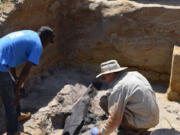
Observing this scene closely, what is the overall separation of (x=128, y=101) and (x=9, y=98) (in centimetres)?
163

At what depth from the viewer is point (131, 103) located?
404cm

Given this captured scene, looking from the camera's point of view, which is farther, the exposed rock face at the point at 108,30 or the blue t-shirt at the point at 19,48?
the exposed rock face at the point at 108,30

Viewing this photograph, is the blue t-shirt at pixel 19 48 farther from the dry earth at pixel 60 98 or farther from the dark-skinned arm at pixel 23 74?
the dry earth at pixel 60 98

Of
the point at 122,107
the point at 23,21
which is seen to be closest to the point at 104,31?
the point at 23,21

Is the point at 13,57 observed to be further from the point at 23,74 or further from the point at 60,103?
the point at 60,103

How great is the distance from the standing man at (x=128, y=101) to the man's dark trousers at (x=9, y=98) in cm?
126

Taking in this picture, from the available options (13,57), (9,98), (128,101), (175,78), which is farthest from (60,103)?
(175,78)

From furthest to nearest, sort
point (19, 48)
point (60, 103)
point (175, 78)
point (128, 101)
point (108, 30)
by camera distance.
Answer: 1. point (108, 30)
2. point (175, 78)
3. point (60, 103)
4. point (19, 48)
5. point (128, 101)

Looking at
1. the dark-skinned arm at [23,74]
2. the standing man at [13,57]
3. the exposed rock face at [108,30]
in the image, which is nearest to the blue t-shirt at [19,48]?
the standing man at [13,57]

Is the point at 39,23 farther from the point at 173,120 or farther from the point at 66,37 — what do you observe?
the point at 173,120

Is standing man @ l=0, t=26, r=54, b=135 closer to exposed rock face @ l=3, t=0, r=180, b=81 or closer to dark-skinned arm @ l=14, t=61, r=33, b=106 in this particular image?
dark-skinned arm @ l=14, t=61, r=33, b=106

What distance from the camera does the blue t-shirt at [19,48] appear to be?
418 centimetres

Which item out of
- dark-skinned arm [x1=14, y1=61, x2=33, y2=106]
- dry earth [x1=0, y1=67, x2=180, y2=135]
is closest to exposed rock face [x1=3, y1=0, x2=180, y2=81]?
dry earth [x1=0, y1=67, x2=180, y2=135]

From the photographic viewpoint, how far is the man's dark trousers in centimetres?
423
